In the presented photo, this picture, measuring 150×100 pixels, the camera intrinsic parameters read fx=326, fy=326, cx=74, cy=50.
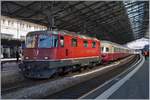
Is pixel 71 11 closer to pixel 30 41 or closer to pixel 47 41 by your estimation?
pixel 30 41

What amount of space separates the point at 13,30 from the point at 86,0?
45.1 ft

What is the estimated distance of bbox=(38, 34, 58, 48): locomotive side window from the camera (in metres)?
20.0

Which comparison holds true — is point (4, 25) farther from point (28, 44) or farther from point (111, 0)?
point (28, 44)

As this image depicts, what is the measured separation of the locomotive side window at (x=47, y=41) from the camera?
65.8ft

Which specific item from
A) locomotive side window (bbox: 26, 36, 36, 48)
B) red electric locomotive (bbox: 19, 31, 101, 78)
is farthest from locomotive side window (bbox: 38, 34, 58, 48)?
locomotive side window (bbox: 26, 36, 36, 48)

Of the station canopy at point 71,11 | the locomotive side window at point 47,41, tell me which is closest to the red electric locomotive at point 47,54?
the locomotive side window at point 47,41

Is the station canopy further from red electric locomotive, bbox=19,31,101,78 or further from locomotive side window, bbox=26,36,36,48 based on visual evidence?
locomotive side window, bbox=26,36,36,48

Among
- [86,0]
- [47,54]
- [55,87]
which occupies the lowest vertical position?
[55,87]

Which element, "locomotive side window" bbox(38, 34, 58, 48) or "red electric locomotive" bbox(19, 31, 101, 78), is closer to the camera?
"red electric locomotive" bbox(19, 31, 101, 78)

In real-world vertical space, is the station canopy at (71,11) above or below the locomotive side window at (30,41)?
above

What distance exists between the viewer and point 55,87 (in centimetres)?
1541

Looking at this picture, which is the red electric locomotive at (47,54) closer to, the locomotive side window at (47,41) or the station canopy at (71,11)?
the locomotive side window at (47,41)

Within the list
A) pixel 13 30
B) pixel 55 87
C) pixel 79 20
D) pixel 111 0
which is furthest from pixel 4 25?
pixel 55 87

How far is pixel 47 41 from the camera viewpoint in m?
20.2
